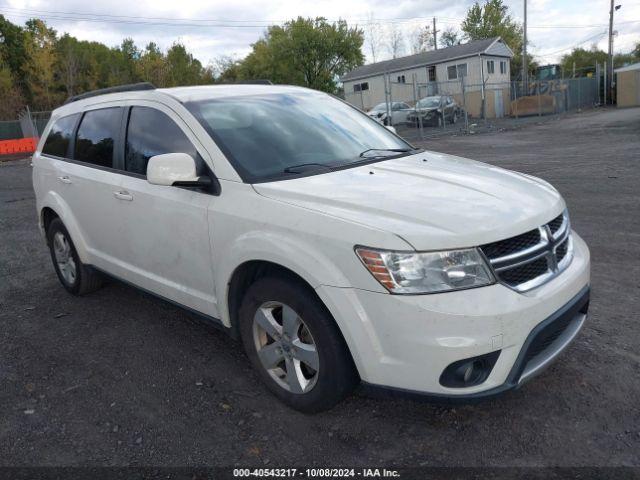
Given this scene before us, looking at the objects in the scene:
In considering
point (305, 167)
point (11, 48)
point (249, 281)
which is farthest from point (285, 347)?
point (11, 48)

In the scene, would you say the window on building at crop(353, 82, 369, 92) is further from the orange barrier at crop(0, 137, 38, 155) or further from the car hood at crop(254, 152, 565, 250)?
the car hood at crop(254, 152, 565, 250)

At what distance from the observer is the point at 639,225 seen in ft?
20.7

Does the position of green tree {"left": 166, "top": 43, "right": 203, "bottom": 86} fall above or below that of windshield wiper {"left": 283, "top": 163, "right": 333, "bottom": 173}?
above

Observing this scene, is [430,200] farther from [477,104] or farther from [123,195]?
[477,104]

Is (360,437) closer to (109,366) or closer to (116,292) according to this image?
(109,366)

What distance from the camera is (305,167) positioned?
3354 millimetres

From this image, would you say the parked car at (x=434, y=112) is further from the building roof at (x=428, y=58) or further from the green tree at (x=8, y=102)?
the green tree at (x=8, y=102)

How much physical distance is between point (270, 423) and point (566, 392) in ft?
5.38

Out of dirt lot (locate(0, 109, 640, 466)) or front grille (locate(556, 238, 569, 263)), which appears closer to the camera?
dirt lot (locate(0, 109, 640, 466))

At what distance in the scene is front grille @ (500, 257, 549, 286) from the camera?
2564 mm

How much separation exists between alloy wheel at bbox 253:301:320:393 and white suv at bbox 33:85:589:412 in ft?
0.04

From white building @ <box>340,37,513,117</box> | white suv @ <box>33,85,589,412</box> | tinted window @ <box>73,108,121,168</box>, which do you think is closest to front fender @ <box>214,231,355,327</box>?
white suv @ <box>33,85,589,412</box>

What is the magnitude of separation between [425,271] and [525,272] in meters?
0.54

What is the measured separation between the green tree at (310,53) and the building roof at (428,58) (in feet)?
9.05
